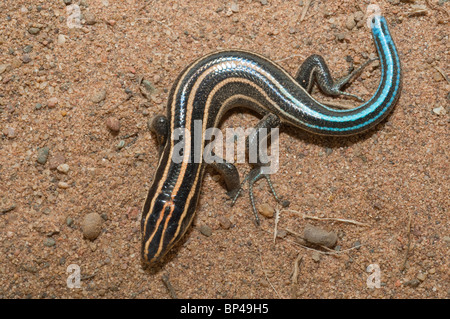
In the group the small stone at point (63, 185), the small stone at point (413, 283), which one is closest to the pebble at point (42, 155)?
the small stone at point (63, 185)

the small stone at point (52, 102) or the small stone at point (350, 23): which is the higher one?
the small stone at point (350, 23)

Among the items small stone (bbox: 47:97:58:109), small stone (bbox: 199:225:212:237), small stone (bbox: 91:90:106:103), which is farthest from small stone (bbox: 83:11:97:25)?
small stone (bbox: 199:225:212:237)

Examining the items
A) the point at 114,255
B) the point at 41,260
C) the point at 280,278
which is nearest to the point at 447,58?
the point at 280,278

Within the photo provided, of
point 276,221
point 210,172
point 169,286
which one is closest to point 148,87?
point 210,172

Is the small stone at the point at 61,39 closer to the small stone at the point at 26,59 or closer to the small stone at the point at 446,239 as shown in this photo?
the small stone at the point at 26,59

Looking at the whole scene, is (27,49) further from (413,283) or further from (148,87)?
(413,283)

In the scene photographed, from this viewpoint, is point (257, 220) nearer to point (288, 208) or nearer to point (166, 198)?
point (288, 208)

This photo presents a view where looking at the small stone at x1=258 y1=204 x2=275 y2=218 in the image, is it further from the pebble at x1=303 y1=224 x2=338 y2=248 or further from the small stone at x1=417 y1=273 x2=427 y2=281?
the small stone at x1=417 y1=273 x2=427 y2=281
